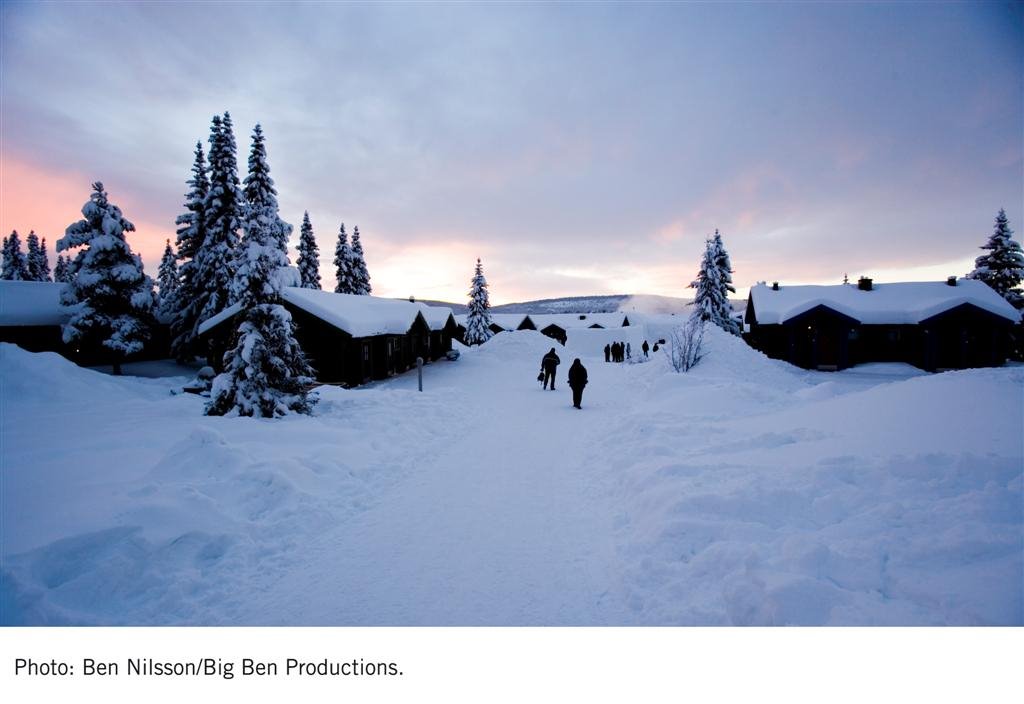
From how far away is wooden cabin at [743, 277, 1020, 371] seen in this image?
3000 centimetres

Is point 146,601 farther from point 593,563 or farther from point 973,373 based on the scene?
point 973,373

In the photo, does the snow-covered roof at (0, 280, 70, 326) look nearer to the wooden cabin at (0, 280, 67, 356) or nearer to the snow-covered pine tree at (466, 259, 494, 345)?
the wooden cabin at (0, 280, 67, 356)

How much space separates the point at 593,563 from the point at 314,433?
737cm

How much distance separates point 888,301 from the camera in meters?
32.9

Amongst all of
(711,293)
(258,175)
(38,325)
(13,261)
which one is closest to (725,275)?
(711,293)

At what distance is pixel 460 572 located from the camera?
15.7 ft

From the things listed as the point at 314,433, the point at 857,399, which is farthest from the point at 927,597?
the point at 314,433

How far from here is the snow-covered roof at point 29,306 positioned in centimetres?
2875

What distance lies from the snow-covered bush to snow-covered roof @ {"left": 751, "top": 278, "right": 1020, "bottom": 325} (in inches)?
662

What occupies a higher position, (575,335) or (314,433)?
(575,335)

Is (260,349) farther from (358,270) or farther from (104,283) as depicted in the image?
(358,270)

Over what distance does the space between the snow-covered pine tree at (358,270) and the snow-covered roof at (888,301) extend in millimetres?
41467

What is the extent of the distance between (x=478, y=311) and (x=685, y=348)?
38.6 meters
